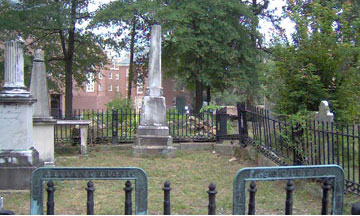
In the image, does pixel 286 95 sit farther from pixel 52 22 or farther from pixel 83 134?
pixel 52 22

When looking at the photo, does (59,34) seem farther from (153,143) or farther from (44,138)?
(44,138)

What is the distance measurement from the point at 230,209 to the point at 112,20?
19.4 meters

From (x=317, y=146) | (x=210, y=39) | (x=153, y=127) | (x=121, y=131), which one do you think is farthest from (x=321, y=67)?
(x=210, y=39)

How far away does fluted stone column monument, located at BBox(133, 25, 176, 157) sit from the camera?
11.0m

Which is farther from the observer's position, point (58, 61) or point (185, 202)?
point (58, 61)

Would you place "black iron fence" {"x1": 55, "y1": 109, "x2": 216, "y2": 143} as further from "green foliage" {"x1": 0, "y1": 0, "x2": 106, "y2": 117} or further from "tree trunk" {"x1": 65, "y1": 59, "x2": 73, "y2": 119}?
"tree trunk" {"x1": 65, "y1": 59, "x2": 73, "y2": 119}

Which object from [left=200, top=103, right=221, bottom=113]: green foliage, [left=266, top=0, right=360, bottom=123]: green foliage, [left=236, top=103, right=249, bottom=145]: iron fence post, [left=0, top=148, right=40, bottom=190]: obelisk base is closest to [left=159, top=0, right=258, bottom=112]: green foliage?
[left=200, top=103, right=221, bottom=113]: green foliage


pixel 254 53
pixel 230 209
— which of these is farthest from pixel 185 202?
pixel 254 53

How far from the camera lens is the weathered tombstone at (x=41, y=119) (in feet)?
28.8

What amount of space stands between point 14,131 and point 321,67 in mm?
6816

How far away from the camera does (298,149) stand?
23.2ft

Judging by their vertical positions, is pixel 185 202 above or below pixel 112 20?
below

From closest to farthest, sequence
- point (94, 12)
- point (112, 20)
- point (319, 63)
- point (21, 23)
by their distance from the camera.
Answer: point (319, 63) → point (21, 23) → point (112, 20) → point (94, 12)

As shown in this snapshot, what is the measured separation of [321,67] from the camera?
328 inches
